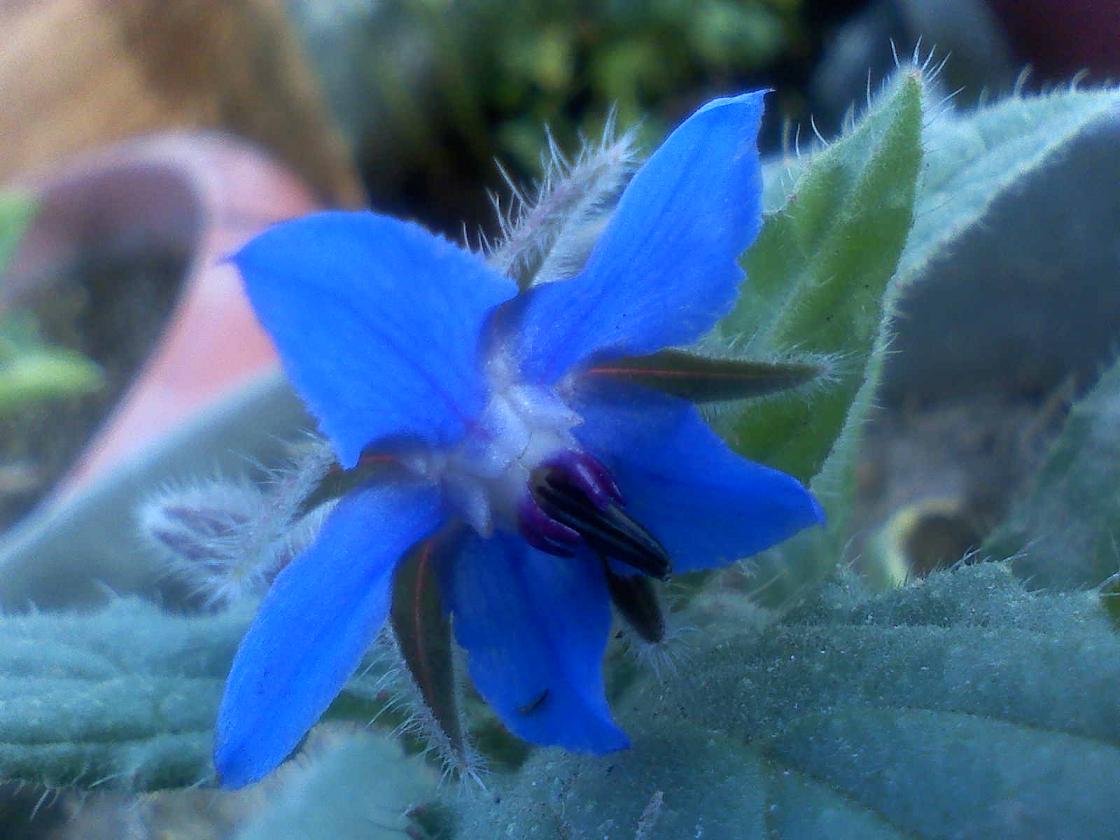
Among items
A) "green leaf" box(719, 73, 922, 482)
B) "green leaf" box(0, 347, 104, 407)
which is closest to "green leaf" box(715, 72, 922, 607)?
"green leaf" box(719, 73, 922, 482)

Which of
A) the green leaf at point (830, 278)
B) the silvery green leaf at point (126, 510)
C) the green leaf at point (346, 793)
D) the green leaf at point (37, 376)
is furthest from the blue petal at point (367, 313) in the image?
the green leaf at point (37, 376)

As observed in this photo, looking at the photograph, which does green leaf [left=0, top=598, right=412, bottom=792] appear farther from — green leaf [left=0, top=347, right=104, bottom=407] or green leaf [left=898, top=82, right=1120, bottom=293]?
green leaf [left=0, top=347, right=104, bottom=407]

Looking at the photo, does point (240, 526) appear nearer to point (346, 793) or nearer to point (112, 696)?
point (112, 696)

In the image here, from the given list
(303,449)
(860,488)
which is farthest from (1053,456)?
(303,449)

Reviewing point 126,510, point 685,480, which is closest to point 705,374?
point 685,480

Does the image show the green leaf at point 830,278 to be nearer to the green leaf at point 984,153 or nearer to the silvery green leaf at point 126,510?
the green leaf at point 984,153

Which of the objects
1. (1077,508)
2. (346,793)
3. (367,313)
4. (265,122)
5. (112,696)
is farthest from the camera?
(265,122)
